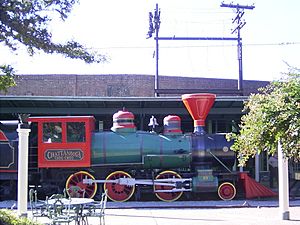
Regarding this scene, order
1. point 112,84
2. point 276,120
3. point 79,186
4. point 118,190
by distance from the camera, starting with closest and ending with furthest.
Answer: point 276,120
point 79,186
point 118,190
point 112,84

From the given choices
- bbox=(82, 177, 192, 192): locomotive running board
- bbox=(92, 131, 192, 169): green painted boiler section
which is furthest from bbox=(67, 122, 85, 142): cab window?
bbox=(82, 177, 192, 192): locomotive running board

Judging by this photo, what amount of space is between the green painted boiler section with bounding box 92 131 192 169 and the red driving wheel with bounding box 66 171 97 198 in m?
0.65

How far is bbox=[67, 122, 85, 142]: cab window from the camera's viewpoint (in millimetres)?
14688

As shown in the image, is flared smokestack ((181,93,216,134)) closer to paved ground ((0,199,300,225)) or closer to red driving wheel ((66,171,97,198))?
paved ground ((0,199,300,225))

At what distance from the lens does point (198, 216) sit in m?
11.3

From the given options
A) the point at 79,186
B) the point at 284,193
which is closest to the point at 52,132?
the point at 79,186

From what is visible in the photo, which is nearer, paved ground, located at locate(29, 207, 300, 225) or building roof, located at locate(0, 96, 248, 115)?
paved ground, located at locate(29, 207, 300, 225)

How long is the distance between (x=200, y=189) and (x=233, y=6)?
1374cm

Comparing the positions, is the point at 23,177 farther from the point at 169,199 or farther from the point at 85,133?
the point at 169,199

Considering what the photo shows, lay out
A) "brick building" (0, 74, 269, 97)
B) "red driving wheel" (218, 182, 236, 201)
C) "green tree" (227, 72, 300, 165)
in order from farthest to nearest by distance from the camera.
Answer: "brick building" (0, 74, 269, 97), "red driving wheel" (218, 182, 236, 201), "green tree" (227, 72, 300, 165)

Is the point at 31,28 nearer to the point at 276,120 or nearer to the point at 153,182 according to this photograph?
the point at 276,120

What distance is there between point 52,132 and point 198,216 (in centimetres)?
563

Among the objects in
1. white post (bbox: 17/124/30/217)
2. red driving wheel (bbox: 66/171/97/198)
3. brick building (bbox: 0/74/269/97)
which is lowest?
red driving wheel (bbox: 66/171/97/198)

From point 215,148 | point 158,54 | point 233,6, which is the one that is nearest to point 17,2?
point 215,148
